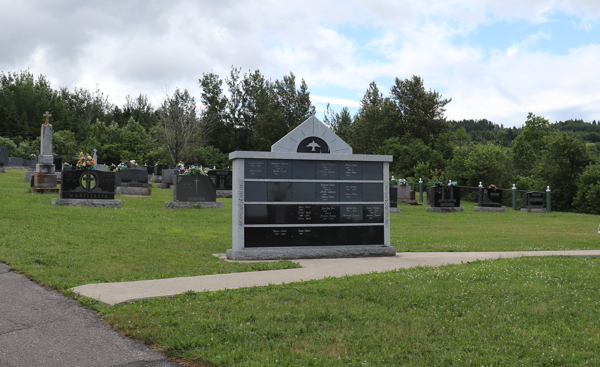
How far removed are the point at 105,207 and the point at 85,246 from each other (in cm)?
970

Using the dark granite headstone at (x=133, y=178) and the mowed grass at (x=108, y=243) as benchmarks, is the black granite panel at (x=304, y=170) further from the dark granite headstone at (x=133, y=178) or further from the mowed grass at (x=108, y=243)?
the dark granite headstone at (x=133, y=178)

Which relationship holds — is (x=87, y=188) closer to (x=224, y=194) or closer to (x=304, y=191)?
(x=224, y=194)

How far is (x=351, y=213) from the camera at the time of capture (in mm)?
12141

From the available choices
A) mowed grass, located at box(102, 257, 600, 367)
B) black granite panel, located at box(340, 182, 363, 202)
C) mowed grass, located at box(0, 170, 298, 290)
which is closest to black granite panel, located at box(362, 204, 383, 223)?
black granite panel, located at box(340, 182, 363, 202)

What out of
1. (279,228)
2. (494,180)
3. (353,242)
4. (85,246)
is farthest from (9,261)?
(494,180)

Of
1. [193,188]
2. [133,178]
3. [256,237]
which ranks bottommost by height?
[256,237]

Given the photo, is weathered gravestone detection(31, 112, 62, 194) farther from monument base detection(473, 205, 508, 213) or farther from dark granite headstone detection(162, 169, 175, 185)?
monument base detection(473, 205, 508, 213)

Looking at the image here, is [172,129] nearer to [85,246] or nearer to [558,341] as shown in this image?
[85,246]

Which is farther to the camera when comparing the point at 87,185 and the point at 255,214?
the point at 87,185

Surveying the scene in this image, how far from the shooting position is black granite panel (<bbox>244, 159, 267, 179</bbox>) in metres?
11.5

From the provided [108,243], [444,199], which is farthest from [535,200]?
[108,243]

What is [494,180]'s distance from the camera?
45031mm

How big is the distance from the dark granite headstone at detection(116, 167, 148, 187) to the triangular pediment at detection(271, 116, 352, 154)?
18471mm

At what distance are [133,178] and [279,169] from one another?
19.2 meters
